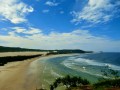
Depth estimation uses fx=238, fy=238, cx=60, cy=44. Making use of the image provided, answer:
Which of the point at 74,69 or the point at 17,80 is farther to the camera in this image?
the point at 74,69

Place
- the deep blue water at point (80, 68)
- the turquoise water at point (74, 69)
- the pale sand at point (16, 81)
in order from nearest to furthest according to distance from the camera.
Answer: the pale sand at point (16, 81) < the turquoise water at point (74, 69) < the deep blue water at point (80, 68)

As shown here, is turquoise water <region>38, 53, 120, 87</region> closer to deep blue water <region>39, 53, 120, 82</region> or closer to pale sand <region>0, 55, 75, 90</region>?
deep blue water <region>39, 53, 120, 82</region>

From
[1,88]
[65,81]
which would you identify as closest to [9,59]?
[1,88]

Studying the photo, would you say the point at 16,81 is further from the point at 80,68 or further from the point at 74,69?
the point at 80,68

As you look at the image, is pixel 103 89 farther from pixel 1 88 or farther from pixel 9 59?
pixel 9 59

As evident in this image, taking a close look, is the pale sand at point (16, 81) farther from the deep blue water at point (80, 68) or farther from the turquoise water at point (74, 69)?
the deep blue water at point (80, 68)

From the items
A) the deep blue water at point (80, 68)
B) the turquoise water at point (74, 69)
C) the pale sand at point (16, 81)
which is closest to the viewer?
the pale sand at point (16, 81)

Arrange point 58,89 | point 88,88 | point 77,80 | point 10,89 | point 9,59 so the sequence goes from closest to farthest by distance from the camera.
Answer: point 88,88 < point 77,80 < point 58,89 < point 10,89 < point 9,59

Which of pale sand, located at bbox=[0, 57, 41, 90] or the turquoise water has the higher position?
the turquoise water

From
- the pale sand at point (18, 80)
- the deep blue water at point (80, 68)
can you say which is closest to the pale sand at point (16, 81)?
the pale sand at point (18, 80)

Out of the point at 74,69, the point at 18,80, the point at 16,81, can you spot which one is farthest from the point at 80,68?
the point at 16,81

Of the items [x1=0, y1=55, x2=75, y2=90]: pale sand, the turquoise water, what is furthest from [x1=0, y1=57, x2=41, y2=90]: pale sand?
the turquoise water
